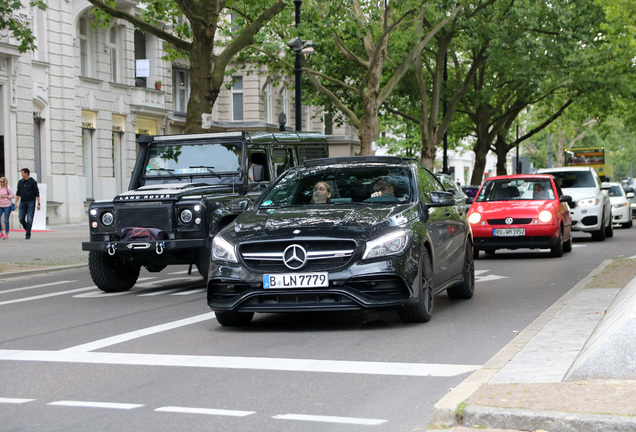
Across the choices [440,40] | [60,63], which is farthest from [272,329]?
[440,40]

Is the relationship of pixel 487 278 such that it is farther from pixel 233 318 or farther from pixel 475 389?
pixel 475 389

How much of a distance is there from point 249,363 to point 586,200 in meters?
17.6

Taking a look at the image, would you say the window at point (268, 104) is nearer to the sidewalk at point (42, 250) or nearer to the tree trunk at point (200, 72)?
the sidewalk at point (42, 250)

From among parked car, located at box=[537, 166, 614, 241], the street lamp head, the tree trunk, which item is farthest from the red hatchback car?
the street lamp head

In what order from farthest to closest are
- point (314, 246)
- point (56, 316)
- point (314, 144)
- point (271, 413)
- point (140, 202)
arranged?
1. point (314, 144)
2. point (140, 202)
3. point (56, 316)
4. point (314, 246)
5. point (271, 413)

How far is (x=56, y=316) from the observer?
35.5 feet

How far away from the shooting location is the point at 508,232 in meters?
18.5

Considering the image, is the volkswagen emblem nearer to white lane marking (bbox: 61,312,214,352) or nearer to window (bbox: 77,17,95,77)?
white lane marking (bbox: 61,312,214,352)

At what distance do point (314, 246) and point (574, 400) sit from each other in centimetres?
383

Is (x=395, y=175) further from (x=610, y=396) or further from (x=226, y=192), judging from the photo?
(x=610, y=396)

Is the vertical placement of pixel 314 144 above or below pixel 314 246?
above

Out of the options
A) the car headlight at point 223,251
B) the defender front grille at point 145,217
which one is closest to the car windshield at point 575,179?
the defender front grille at point 145,217

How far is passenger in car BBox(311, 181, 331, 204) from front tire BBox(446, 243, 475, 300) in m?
2.17

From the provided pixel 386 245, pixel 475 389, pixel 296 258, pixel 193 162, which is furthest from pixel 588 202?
pixel 475 389
